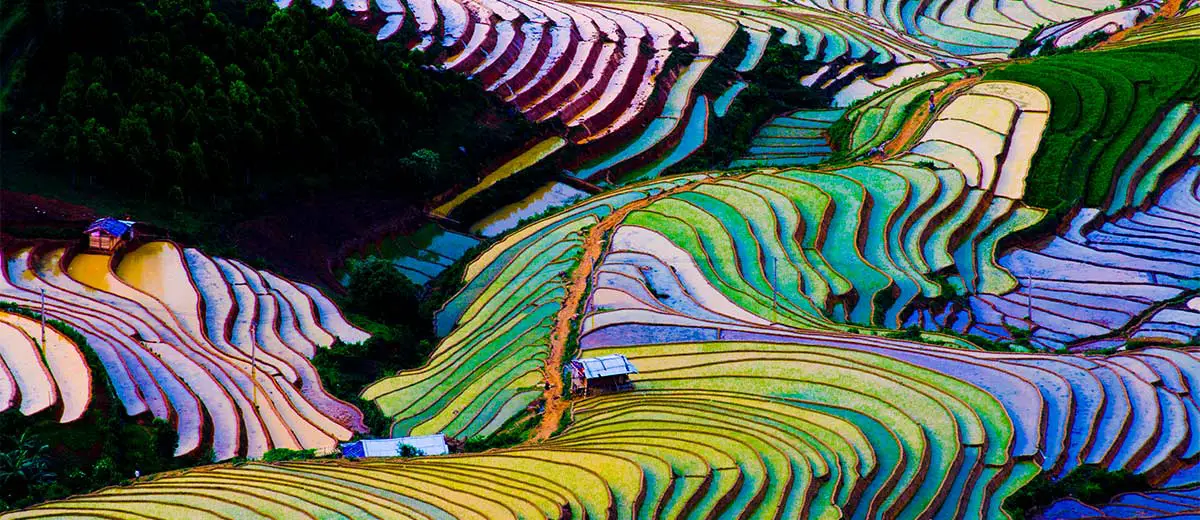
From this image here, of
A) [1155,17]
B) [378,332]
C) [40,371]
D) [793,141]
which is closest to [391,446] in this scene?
[40,371]

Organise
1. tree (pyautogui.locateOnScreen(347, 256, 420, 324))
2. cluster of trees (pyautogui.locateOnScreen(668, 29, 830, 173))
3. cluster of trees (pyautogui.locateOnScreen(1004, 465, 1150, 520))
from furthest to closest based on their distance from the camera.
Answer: cluster of trees (pyautogui.locateOnScreen(668, 29, 830, 173)) → tree (pyautogui.locateOnScreen(347, 256, 420, 324)) → cluster of trees (pyautogui.locateOnScreen(1004, 465, 1150, 520))

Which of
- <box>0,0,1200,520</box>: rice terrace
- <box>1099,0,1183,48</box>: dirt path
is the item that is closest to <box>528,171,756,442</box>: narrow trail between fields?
<box>0,0,1200,520</box>: rice terrace

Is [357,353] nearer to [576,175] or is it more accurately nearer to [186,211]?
[186,211]

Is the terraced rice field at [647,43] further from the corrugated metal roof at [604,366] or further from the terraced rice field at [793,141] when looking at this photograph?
the corrugated metal roof at [604,366]

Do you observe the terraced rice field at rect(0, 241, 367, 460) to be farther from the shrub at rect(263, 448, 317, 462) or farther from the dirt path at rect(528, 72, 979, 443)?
the dirt path at rect(528, 72, 979, 443)

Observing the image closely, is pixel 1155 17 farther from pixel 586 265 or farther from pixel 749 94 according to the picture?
pixel 586 265

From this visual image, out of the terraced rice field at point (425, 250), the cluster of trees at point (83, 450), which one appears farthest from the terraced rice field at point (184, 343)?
the terraced rice field at point (425, 250)

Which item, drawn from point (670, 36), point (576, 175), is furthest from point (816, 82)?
point (576, 175)
